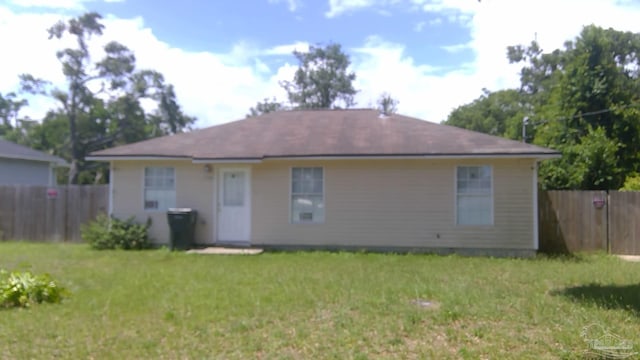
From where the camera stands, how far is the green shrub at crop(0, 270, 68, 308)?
6.85 m

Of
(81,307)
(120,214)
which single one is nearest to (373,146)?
(120,214)

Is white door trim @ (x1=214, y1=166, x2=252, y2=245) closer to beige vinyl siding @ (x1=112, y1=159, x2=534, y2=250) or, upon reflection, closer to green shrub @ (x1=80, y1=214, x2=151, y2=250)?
beige vinyl siding @ (x1=112, y1=159, x2=534, y2=250)

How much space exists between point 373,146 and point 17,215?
10117 millimetres

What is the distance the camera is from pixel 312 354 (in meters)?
4.87

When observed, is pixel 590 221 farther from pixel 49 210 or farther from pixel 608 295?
pixel 49 210

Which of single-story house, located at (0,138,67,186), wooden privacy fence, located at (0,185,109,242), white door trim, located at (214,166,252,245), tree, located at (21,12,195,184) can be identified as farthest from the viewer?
tree, located at (21,12,195,184)

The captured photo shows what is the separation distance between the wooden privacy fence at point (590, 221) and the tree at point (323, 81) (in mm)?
26469

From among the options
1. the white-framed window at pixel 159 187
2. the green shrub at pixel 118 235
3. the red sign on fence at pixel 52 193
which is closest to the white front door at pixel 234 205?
the white-framed window at pixel 159 187

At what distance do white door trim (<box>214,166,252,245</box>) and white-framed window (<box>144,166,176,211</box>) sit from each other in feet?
3.91

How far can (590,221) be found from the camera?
40.6 feet

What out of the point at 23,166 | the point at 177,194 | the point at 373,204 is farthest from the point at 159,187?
the point at 23,166

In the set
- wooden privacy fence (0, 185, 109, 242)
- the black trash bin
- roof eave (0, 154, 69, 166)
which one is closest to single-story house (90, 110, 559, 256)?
the black trash bin

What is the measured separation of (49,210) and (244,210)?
575cm

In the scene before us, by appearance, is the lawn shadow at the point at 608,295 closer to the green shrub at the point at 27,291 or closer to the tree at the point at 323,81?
the green shrub at the point at 27,291
